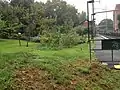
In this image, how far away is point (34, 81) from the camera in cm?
693

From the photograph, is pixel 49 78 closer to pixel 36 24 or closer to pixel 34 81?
pixel 34 81

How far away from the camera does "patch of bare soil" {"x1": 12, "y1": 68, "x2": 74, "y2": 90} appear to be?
648 cm

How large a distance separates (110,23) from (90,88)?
114 metres

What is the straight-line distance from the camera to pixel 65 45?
24.6m

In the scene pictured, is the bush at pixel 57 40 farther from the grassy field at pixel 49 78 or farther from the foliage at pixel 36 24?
the grassy field at pixel 49 78

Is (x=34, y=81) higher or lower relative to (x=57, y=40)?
lower

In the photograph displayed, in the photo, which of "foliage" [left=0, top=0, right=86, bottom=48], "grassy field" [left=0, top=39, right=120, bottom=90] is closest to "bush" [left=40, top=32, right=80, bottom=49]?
"foliage" [left=0, top=0, right=86, bottom=48]

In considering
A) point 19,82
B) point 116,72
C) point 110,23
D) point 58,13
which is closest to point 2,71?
point 19,82

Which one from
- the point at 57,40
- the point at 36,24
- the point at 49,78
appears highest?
the point at 36,24

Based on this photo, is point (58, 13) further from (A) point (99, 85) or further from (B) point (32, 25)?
(A) point (99, 85)

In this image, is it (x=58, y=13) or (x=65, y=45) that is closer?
(x=65, y=45)

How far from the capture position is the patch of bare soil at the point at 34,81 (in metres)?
6.48

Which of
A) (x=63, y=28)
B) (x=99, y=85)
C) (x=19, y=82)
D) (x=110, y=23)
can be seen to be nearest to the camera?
(x=19, y=82)

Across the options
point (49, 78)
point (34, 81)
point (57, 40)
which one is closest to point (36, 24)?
point (57, 40)
